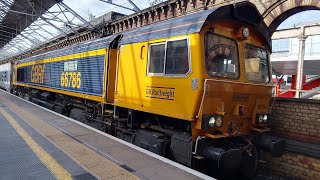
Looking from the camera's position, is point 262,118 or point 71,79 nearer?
point 262,118

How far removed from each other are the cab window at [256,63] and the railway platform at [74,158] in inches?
105

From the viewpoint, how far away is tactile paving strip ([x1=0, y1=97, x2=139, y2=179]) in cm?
432

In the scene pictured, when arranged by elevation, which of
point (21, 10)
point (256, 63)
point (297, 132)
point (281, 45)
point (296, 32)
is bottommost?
point (297, 132)

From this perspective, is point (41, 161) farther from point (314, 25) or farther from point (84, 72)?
point (314, 25)

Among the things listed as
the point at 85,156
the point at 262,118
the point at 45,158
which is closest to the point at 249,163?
the point at 262,118

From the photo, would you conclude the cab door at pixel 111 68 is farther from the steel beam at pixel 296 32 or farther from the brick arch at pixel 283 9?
the steel beam at pixel 296 32

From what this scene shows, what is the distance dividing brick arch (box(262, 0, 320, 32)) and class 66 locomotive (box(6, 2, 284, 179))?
3.28 m

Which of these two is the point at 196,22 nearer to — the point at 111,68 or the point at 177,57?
the point at 177,57

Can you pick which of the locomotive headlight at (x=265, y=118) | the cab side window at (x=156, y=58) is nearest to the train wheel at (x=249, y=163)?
the locomotive headlight at (x=265, y=118)

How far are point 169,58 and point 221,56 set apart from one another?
103 centimetres

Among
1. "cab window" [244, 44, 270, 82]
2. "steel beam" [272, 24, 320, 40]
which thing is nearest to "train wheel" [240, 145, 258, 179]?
"cab window" [244, 44, 270, 82]

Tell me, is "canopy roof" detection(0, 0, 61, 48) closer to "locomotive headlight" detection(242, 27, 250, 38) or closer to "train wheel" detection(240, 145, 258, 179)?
"locomotive headlight" detection(242, 27, 250, 38)

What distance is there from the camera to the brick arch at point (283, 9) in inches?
337

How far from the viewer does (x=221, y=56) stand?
531 cm
